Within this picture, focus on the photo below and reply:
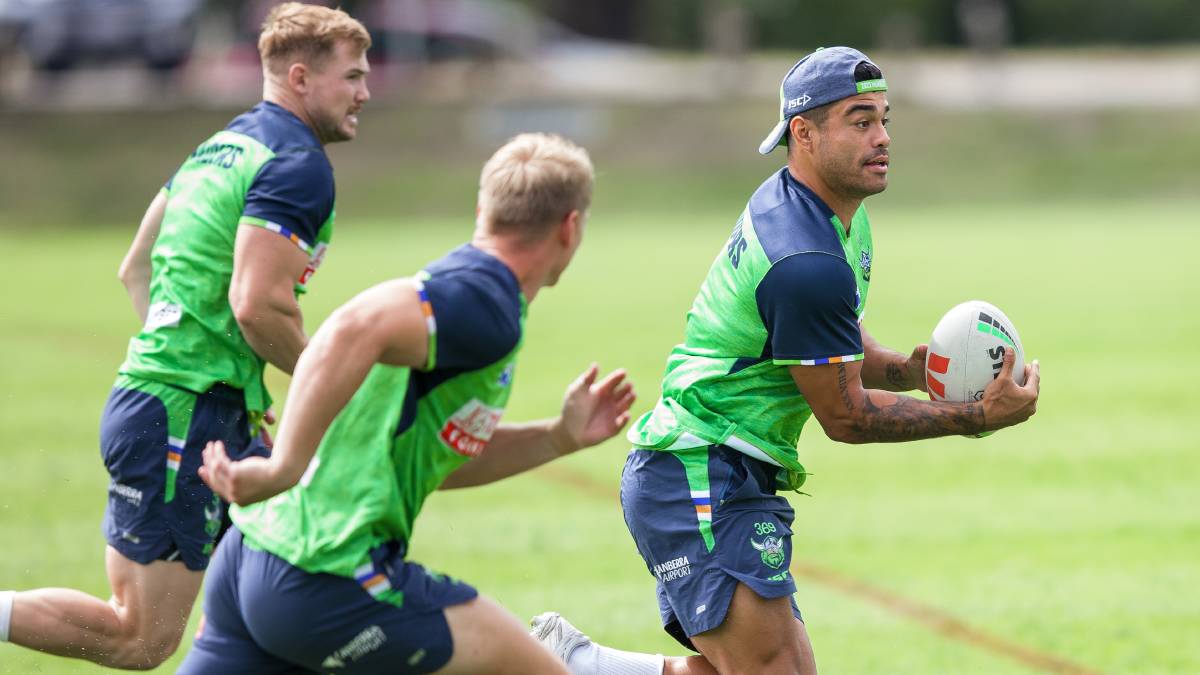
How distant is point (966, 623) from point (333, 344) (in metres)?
4.73

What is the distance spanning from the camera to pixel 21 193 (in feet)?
99.8

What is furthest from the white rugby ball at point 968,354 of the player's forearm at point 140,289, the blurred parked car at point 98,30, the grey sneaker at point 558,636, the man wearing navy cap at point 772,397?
the blurred parked car at point 98,30

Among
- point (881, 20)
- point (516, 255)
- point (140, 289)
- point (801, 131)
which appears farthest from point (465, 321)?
point (881, 20)

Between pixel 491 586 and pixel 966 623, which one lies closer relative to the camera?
pixel 966 623

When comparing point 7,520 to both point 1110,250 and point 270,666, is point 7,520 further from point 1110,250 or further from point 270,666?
point 1110,250

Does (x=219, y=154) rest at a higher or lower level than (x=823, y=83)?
lower

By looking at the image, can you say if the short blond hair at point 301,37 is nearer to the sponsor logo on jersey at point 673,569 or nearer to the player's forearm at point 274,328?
the player's forearm at point 274,328

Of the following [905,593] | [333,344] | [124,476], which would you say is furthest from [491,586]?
[333,344]

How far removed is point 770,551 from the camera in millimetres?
5363

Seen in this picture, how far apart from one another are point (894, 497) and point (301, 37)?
6.11 m

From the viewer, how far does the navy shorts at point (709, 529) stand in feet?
17.5

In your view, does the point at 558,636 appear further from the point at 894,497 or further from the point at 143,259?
the point at 894,497

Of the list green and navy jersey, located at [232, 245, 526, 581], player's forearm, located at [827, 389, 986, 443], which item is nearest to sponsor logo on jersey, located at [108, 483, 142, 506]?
green and navy jersey, located at [232, 245, 526, 581]

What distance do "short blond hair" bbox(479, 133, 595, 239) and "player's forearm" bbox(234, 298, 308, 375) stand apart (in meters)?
1.43
